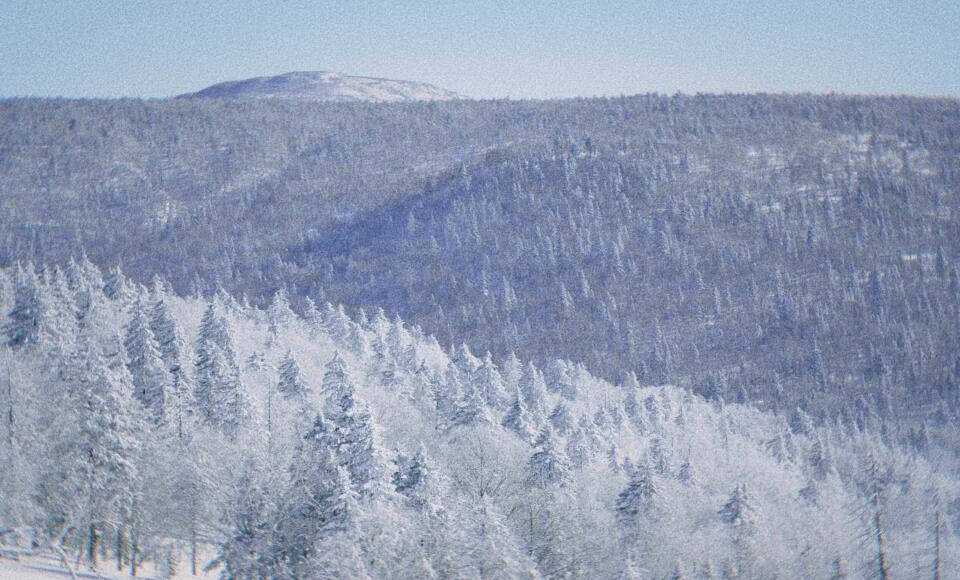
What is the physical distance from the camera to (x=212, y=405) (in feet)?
155

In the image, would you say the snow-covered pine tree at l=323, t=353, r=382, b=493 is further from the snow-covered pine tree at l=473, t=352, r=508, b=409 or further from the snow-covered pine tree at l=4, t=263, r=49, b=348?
the snow-covered pine tree at l=473, t=352, r=508, b=409

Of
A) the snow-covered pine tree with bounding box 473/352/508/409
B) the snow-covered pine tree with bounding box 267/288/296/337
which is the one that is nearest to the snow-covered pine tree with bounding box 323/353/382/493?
the snow-covered pine tree with bounding box 473/352/508/409

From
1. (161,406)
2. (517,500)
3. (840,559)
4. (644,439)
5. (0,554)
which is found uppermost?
(161,406)

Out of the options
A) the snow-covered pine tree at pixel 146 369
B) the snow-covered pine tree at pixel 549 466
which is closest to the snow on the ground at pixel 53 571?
the snow-covered pine tree at pixel 146 369

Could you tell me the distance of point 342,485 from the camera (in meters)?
31.5

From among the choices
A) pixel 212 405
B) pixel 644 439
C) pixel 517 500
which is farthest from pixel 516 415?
pixel 644 439

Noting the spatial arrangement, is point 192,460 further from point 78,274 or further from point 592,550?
point 78,274

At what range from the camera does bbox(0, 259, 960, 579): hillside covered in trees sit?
33594 millimetres

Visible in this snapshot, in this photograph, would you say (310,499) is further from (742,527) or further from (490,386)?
(490,386)

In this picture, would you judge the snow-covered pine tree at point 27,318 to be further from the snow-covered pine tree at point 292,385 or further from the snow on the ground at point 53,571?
the snow on the ground at point 53,571

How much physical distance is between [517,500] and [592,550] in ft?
15.3

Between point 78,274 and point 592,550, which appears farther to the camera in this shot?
point 78,274

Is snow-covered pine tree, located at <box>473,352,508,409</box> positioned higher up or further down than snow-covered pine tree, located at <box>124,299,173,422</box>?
further down

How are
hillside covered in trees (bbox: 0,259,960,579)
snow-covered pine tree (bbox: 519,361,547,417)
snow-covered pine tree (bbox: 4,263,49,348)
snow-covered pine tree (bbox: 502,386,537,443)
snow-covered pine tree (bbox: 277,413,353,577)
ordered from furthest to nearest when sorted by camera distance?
snow-covered pine tree (bbox: 519,361,547,417), snow-covered pine tree (bbox: 502,386,537,443), snow-covered pine tree (bbox: 4,263,49,348), hillside covered in trees (bbox: 0,259,960,579), snow-covered pine tree (bbox: 277,413,353,577)
